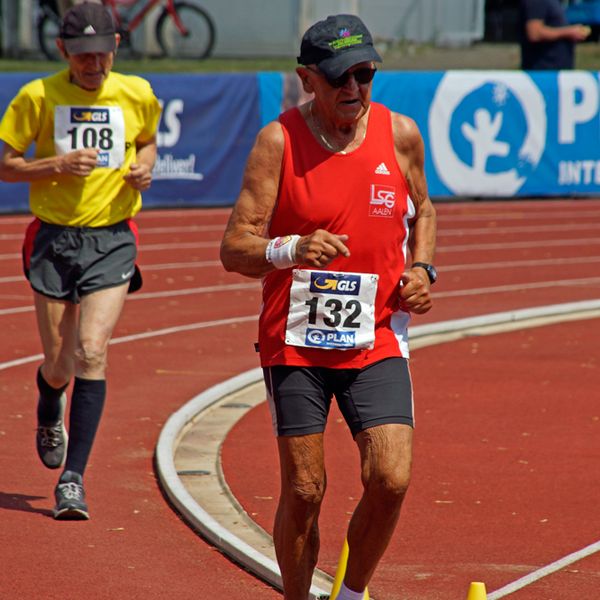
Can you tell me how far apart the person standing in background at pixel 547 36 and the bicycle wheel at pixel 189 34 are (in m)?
9.84

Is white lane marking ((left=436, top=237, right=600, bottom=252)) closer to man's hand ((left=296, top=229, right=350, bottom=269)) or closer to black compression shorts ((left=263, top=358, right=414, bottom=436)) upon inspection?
black compression shorts ((left=263, top=358, right=414, bottom=436))

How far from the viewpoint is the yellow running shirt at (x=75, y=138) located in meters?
6.86

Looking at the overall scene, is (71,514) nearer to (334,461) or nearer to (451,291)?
(334,461)

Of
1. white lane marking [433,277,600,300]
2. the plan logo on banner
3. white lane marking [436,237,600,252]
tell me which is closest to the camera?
white lane marking [433,277,600,300]

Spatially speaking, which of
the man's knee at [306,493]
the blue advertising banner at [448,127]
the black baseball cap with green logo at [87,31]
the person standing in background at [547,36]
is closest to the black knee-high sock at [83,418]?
the black baseball cap with green logo at [87,31]

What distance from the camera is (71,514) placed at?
648 cm

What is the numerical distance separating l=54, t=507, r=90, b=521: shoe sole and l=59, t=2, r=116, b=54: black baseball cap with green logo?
6.81 feet

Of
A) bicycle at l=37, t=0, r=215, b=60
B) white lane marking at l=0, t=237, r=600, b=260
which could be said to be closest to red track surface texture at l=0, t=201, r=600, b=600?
white lane marking at l=0, t=237, r=600, b=260

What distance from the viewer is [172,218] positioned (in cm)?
1839

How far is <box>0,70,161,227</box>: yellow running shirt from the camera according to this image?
686 centimetres

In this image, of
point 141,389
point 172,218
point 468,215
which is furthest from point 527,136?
point 141,389

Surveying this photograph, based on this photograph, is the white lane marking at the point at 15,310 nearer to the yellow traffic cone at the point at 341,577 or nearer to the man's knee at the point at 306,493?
the yellow traffic cone at the point at 341,577

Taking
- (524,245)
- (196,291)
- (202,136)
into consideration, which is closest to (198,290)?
(196,291)

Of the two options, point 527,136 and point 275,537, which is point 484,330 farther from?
point 527,136
